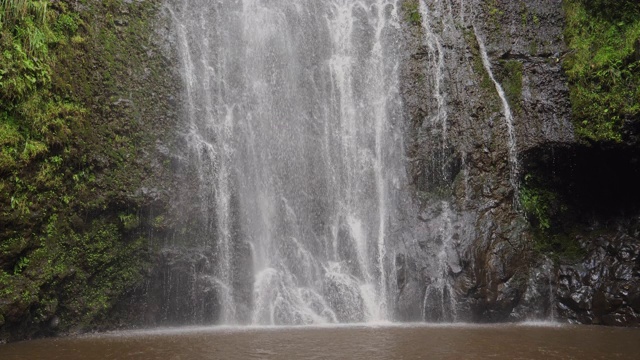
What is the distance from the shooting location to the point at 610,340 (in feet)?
21.0

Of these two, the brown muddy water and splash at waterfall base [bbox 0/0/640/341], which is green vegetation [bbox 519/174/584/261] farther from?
the brown muddy water

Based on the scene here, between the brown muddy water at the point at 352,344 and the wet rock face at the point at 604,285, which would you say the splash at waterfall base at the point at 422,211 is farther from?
the brown muddy water at the point at 352,344

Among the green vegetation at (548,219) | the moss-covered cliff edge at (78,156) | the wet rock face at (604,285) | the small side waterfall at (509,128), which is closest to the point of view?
the moss-covered cliff edge at (78,156)

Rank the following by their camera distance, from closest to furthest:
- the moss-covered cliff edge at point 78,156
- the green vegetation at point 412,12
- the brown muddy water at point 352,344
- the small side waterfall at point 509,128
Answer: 1. the brown muddy water at point 352,344
2. the moss-covered cliff edge at point 78,156
3. the small side waterfall at point 509,128
4. the green vegetation at point 412,12

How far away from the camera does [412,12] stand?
11305 mm

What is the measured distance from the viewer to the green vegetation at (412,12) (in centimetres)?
1116

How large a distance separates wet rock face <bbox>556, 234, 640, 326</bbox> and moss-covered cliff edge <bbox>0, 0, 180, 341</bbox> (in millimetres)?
7381

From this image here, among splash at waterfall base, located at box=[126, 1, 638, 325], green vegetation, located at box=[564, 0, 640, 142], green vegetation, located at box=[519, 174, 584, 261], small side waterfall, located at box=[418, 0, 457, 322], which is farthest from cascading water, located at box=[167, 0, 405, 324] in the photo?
green vegetation, located at box=[564, 0, 640, 142]

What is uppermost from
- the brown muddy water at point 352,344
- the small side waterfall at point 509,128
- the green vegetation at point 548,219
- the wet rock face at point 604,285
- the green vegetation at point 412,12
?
the green vegetation at point 412,12

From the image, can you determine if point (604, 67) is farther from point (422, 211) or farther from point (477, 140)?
point (422, 211)

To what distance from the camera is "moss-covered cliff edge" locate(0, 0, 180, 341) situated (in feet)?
23.4

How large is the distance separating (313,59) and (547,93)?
497 cm

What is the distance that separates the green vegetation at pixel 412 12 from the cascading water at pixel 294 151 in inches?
11.5

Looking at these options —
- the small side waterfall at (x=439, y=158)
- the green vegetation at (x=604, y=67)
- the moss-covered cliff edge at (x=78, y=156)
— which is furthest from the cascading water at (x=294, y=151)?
the green vegetation at (x=604, y=67)
